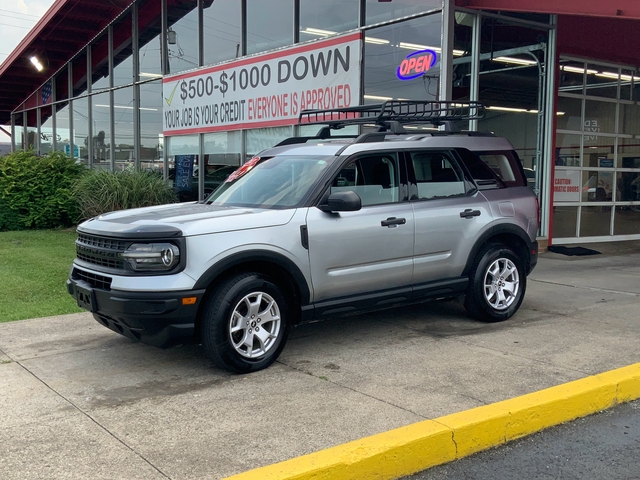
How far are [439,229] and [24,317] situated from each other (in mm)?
4462

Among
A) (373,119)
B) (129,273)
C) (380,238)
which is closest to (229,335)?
(129,273)

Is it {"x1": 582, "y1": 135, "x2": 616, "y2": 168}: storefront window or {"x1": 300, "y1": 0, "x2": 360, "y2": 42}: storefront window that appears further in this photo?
{"x1": 582, "y1": 135, "x2": 616, "y2": 168}: storefront window

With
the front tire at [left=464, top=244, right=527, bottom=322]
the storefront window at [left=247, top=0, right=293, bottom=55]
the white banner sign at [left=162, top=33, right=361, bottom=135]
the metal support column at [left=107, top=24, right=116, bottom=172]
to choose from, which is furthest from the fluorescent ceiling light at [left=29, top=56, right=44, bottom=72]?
the front tire at [left=464, top=244, right=527, bottom=322]

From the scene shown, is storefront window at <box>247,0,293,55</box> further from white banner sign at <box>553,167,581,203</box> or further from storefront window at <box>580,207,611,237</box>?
storefront window at <box>580,207,611,237</box>

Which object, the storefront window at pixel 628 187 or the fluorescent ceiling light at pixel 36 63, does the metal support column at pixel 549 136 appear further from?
the fluorescent ceiling light at pixel 36 63

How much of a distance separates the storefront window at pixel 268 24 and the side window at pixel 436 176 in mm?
7475

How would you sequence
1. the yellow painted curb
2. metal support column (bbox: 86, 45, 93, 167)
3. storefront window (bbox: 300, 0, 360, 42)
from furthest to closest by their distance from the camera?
1. metal support column (bbox: 86, 45, 93, 167)
2. storefront window (bbox: 300, 0, 360, 42)
3. the yellow painted curb

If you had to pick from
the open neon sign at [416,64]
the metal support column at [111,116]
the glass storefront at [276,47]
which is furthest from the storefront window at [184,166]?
the open neon sign at [416,64]

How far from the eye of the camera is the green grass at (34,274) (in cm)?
742

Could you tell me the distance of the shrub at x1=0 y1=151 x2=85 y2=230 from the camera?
15672 millimetres

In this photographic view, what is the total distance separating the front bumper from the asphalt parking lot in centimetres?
39

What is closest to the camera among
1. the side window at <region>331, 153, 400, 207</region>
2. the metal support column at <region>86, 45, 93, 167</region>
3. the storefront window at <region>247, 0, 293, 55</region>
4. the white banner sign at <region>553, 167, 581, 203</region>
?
the side window at <region>331, 153, 400, 207</region>

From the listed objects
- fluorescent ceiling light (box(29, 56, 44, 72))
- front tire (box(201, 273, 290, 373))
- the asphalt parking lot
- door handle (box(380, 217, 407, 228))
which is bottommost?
the asphalt parking lot

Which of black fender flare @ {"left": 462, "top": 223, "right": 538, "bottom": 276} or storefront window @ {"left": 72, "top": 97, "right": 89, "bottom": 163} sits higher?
storefront window @ {"left": 72, "top": 97, "right": 89, "bottom": 163}
